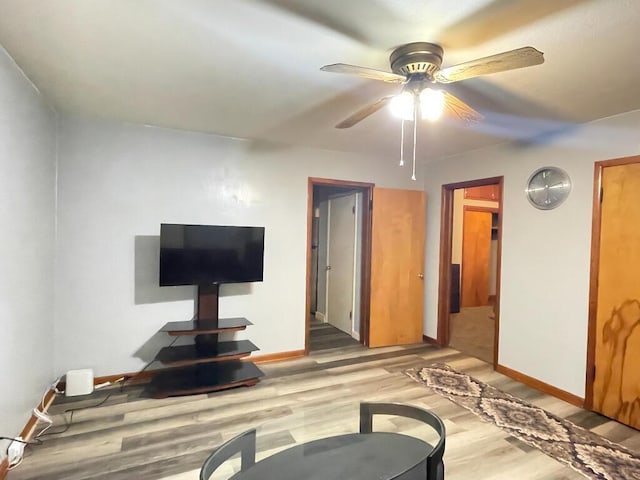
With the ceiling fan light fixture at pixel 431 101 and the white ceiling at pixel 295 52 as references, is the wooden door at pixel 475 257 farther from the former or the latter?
the ceiling fan light fixture at pixel 431 101

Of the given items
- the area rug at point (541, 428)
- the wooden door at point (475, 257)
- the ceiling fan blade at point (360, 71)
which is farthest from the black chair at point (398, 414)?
the wooden door at point (475, 257)

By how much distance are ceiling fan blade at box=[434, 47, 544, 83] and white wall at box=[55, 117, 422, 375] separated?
239 cm

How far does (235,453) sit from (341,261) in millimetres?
3557

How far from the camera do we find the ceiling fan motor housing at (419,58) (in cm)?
171

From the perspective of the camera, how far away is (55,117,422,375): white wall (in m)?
2.98

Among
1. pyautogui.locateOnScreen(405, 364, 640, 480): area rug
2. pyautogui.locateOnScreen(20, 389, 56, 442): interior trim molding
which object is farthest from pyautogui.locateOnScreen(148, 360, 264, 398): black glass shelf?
pyautogui.locateOnScreen(405, 364, 640, 480): area rug

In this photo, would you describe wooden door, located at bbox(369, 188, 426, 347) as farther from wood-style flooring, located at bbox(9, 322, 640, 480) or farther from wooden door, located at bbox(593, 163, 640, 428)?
wooden door, located at bbox(593, 163, 640, 428)

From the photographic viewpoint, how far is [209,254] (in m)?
3.19

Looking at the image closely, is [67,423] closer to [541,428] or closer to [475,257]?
[541,428]

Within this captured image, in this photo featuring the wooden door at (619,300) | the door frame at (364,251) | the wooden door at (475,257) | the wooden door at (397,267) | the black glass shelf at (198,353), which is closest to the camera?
the wooden door at (619,300)

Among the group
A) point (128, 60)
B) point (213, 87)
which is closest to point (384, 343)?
point (213, 87)

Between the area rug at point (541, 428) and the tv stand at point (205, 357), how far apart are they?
171cm

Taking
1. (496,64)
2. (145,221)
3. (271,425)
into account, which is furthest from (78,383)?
(496,64)

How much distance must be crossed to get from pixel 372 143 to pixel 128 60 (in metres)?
2.39
